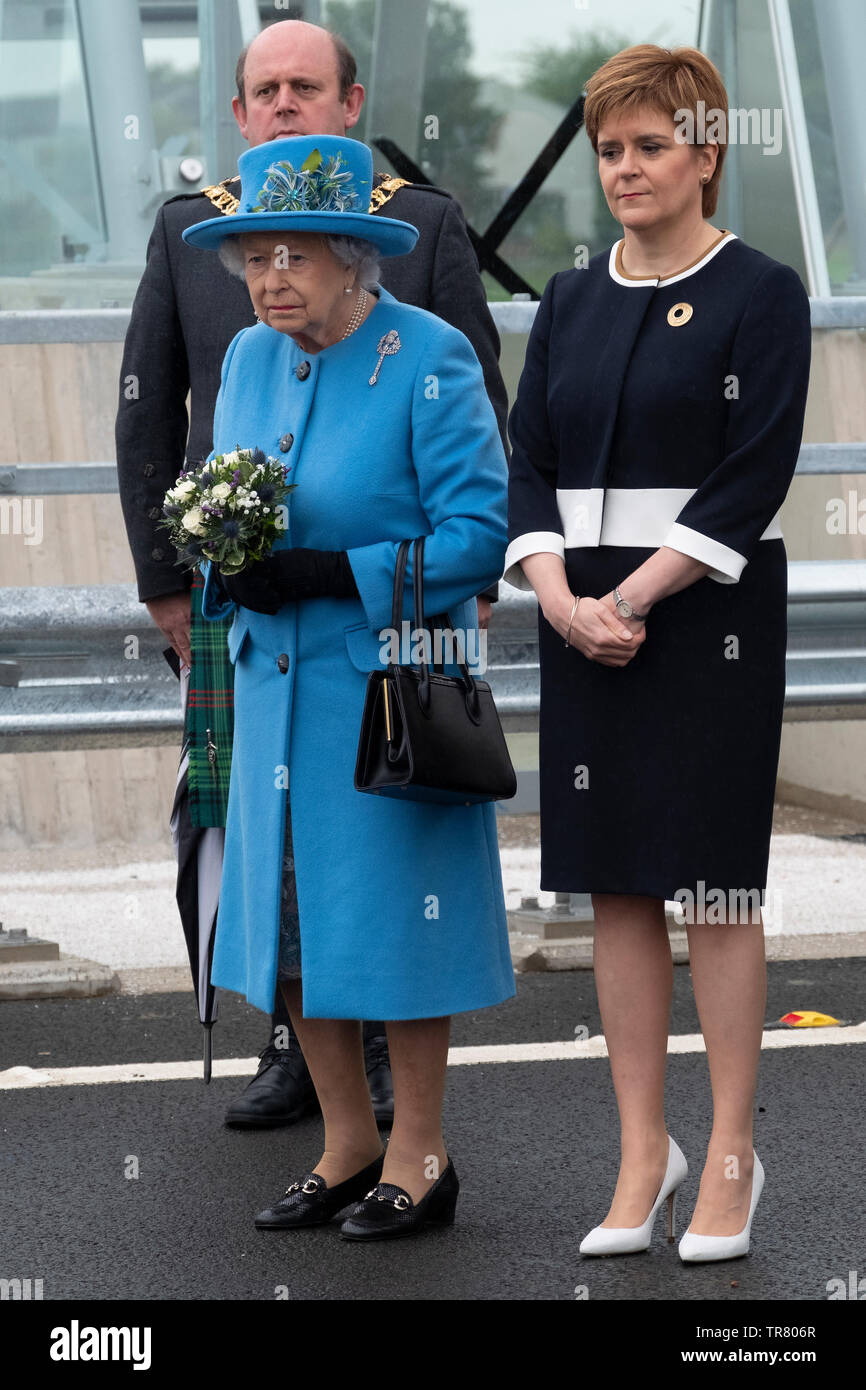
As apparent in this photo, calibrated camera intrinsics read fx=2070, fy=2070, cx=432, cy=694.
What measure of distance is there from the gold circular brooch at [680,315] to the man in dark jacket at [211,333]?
2.77ft

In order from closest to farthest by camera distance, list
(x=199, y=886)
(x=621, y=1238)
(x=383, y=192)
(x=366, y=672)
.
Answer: (x=621, y=1238) → (x=366, y=672) → (x=199, y=886) → (x=383, y=192)

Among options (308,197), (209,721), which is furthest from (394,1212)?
(308,197)

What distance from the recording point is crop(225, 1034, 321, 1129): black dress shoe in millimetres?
4184

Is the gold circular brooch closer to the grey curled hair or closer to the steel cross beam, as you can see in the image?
the grey curled hair

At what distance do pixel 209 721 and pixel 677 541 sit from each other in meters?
1.09

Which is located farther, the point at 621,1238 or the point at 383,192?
the point at 383,192

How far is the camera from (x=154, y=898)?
688 cm

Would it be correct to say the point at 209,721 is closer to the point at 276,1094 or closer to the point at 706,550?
the point at 276,1094

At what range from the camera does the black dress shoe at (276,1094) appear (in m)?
4.18

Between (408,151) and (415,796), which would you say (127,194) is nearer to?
(408,151)

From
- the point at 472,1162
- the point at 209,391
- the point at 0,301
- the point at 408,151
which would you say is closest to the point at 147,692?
the point at 209,391

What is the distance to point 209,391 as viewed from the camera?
13.6ft

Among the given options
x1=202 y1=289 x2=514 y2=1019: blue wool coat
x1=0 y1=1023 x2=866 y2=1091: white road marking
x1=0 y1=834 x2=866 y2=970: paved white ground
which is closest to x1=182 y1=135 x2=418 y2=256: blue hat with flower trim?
x1=202 y1=289 x2=514 y2=1019: blue wool coat

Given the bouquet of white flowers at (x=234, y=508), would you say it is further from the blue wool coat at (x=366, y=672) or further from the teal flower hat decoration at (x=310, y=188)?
the teal flower hat decoration at (x=310, y=188)
